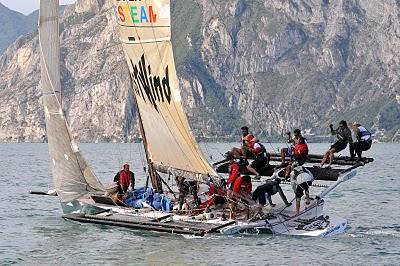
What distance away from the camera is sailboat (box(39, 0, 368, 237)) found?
2722cm

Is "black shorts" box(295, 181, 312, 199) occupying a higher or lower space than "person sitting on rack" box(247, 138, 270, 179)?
lower

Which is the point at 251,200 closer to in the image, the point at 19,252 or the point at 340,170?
the point at 340,170

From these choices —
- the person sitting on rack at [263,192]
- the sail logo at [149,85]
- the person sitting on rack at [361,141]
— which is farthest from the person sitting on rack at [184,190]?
the person sitting on rack at [361,141]

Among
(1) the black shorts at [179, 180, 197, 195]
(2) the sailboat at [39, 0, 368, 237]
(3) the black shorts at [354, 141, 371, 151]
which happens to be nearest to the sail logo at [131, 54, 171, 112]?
(2) the sailboat at [39, 0, 368, 237]

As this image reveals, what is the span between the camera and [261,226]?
2659 centimetres

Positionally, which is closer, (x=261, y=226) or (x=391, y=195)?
(x=261, y=226)

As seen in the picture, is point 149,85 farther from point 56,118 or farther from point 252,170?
point 252,170

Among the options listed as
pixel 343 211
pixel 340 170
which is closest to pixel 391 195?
pixel 343 211

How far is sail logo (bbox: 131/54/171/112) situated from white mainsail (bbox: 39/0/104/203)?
9.70 feet

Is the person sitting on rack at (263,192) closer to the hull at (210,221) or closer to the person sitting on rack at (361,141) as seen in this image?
the hull at (210,221)

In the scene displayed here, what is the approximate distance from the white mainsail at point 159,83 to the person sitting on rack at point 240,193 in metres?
0.81

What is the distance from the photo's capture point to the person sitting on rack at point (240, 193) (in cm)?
2714

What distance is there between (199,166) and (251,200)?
204 centimetres

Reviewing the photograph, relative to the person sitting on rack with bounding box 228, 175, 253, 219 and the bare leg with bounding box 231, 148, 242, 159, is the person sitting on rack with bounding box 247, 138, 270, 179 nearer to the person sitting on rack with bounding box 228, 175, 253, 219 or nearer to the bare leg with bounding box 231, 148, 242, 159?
the bare leg with bounding box 231, 148, 242, 159
